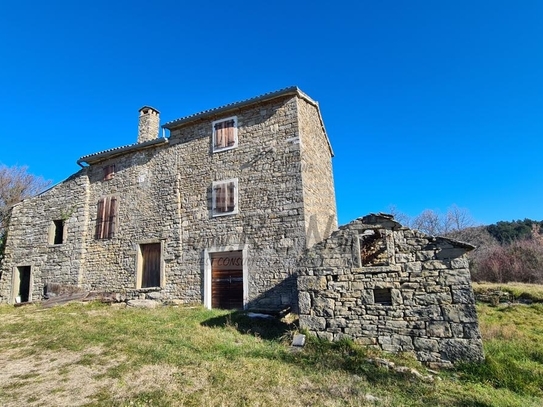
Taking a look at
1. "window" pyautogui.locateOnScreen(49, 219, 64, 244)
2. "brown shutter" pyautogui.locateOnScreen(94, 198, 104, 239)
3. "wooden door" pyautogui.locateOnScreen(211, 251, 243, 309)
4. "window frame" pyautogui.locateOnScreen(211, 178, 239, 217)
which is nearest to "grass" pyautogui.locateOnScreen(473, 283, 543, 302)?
"wooden door" pyautogui.locateOnScreen(211, 251, 243, 309)

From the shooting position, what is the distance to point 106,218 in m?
13.6

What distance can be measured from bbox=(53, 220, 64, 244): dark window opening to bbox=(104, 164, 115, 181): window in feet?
10.3

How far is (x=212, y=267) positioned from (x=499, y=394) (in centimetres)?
851

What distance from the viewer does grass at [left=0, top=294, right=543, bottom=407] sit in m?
4.61

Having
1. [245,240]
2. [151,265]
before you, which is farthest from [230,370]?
[151,265]

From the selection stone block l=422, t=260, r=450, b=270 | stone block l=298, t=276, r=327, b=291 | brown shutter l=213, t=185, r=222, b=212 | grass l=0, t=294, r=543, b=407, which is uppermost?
brown shutter l=213, t=185, r=222, b=212

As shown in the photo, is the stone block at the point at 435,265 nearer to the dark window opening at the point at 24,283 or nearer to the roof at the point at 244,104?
the roof at the point at 244,104

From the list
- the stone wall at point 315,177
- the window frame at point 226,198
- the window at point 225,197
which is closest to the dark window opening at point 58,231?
the window frame at point 226,198

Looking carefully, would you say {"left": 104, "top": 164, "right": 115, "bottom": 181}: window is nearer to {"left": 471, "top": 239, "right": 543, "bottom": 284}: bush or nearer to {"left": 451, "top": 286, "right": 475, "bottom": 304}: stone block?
{"left": 451, "top": 286, "right": 475, "bottom": 304}: stone block

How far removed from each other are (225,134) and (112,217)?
244 inches

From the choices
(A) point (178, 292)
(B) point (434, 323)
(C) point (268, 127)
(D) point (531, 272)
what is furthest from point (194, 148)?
(D) point (531, 272)

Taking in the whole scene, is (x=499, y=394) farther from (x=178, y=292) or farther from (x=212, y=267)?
(x=178, y=292)

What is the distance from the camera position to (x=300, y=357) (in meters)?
6.14

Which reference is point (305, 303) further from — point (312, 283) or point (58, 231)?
point (58, 231)
